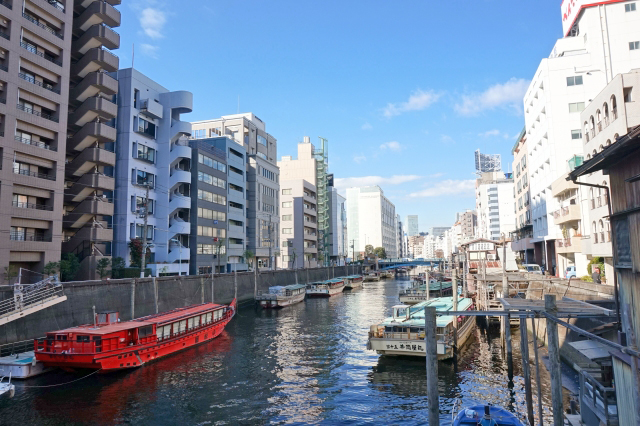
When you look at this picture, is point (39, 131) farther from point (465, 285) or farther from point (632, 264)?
point (465, 285)

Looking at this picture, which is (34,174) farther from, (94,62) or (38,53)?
(94,62)

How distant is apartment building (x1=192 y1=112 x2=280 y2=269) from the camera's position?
96500 millimetres

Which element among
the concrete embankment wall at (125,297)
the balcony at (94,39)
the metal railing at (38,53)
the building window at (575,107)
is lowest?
the concrete embankment wall at (125,297)

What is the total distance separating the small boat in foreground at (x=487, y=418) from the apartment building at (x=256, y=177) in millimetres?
74620

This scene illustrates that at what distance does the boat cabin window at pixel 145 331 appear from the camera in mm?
33750

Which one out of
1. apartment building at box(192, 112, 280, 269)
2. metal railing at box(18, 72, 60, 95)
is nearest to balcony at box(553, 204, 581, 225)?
apartment building at box(192, 112, 280, 269)

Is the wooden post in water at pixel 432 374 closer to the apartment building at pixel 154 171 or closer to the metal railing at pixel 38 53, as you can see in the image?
the metal railing at pixel 38 53

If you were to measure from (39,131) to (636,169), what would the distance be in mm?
51366

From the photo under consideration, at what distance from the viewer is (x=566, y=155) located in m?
60.4

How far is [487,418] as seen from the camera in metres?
17.4

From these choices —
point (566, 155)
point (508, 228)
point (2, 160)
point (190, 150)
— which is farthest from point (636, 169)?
point (508, 228)

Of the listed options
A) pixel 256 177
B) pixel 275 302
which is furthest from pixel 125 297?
pixel 256 177

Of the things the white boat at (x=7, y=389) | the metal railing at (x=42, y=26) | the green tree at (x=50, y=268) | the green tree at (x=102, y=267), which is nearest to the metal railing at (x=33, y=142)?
the metal railing at (x=42, y=26)

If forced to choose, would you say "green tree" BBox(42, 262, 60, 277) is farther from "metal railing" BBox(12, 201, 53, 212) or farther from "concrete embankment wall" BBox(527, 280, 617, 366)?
"concrete embankment wall" BBox(527, 280, 617, 366)
